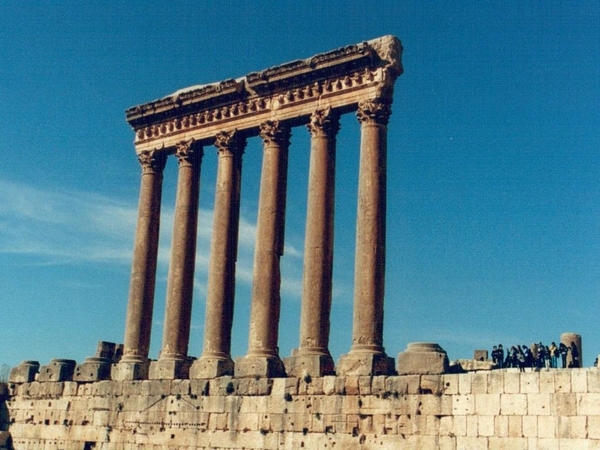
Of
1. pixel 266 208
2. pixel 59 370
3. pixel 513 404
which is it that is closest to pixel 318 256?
pixel 266 208

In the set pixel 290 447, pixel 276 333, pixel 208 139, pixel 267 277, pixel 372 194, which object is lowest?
pixel 290 447

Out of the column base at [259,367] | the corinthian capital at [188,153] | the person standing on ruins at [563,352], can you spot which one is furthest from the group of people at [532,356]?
the corinthian capital at [188,153]

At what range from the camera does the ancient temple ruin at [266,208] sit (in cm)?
2522

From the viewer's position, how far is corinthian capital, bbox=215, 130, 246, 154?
29.7 meters

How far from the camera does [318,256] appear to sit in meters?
25.9

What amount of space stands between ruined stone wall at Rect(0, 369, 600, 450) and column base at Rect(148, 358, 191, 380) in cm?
33

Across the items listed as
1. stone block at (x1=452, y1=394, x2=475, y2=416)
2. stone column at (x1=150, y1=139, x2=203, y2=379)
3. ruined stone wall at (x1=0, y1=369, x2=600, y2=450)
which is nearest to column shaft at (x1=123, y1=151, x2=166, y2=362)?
stone column at (x1=150, y1=139, x2=203, y2=379)

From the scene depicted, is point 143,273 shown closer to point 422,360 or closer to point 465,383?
point 422,360

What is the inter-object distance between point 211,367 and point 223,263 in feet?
Answer: 11.9

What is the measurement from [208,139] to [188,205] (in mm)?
2611

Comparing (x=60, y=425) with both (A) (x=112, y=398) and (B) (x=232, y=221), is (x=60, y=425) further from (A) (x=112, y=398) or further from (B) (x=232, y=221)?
(B) (x=232, y=221)

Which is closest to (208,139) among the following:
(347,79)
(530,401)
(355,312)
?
(347,79)

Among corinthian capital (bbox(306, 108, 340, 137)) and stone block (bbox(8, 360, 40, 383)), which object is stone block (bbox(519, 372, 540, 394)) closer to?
corinthian capital (bbox(306, 108, 340, 137))

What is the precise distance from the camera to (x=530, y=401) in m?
20.7
